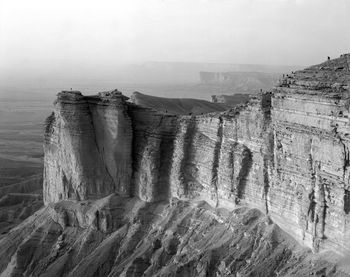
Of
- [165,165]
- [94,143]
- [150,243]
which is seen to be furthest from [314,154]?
[94,143]

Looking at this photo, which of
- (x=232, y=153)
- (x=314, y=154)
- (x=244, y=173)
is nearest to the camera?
(x=314, y=154)

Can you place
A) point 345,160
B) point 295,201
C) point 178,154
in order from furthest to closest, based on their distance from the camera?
point 178,154
point 295,201
point 345,160

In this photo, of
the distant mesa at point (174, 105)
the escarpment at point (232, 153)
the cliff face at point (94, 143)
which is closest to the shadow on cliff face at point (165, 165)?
the escarpment at point (232, 153)

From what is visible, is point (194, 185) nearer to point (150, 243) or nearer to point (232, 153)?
point (232, 153)

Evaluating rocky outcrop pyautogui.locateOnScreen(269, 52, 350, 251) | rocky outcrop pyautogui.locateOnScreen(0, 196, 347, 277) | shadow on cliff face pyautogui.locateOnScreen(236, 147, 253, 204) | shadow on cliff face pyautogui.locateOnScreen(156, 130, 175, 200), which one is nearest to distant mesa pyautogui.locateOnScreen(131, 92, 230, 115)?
shadow on cliff face pyautogui.locateOnScreen(156, 130, 175, 200)

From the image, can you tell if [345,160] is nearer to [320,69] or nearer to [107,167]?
[320,69]

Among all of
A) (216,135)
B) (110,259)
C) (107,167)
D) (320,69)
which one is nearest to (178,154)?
(216,135)

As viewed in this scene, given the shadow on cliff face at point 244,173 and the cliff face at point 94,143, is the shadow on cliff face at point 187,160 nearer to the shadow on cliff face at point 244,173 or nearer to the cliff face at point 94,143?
the shadow on cliff face at point 244,173
